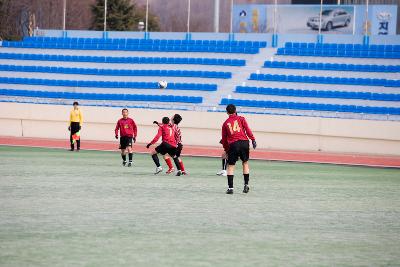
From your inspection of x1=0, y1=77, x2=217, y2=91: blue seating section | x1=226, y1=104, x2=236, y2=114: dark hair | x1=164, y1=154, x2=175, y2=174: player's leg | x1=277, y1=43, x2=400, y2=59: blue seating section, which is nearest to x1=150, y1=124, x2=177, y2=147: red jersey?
x1=164, y1=154, x2=175, y2=174: player's leg

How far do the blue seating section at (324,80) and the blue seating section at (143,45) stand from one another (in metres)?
2.80

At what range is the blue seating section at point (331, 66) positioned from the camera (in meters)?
37.7

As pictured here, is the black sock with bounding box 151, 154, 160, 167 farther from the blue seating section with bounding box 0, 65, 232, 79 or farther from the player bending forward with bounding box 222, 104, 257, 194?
the blue seating section with bounding box 0, 65, 232, 79

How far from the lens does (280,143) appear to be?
3503 centimetres

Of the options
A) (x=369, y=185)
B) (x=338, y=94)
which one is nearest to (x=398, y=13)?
(x=338, y=94)

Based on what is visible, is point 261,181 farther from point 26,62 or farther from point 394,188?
point 26,62

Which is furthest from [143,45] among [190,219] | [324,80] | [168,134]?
[190,219]

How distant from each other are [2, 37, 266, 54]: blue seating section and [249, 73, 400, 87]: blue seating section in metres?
2.80

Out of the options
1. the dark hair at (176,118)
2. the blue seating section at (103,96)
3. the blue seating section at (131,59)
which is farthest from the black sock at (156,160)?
the blue seating section at (131,59)

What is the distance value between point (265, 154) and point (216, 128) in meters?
4.14

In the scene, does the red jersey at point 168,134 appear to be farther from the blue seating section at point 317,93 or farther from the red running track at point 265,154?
the blue seating section at point 317,93

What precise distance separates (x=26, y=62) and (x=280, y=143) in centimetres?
1467

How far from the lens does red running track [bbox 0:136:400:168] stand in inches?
1167

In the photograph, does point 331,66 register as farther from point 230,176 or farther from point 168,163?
point 230,176
